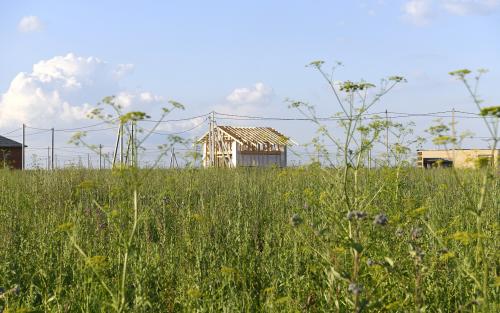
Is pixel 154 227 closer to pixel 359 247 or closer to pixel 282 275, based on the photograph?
pixel 282 275

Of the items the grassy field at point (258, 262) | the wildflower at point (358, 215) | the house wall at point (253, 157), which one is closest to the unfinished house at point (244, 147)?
the house wall at point (253, 157)

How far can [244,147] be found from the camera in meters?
29.3

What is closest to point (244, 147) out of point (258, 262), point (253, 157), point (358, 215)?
point (253, 157)

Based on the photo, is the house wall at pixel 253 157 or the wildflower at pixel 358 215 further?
the house wall at pixel 253 157

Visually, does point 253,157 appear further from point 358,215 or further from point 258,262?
point 358,215

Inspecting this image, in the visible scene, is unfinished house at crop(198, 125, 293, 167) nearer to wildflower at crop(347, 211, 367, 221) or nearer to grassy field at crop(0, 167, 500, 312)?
grassy field at crop(0, 167, 500, 312)

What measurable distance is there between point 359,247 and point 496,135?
2.65 feet

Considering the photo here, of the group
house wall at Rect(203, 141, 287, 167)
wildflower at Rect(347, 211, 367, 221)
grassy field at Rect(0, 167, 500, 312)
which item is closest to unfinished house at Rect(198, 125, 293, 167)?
house wall at Rect(203, 141, 287, 167)

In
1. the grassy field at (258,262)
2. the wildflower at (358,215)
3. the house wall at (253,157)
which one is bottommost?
the grassy field at (258,262)

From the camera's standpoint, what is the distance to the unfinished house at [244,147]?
29047 mm

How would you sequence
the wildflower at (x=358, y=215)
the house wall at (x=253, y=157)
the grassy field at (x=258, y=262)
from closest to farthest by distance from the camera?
the wildflower at (x=358, y=215) < the grassy field at (x=258, y=262) < the house wall at (x=253, y=157)

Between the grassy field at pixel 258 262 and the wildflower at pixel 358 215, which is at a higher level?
the wildflower at pixel 358 215

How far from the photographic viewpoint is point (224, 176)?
1159 cm

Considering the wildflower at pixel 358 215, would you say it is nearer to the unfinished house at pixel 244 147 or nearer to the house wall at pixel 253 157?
the house wall at pixel 253 157
